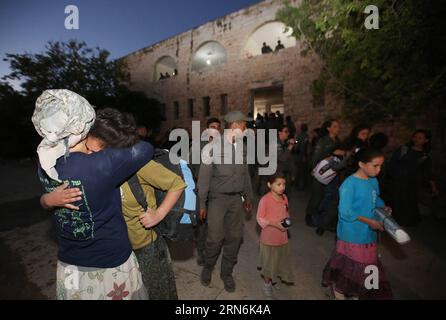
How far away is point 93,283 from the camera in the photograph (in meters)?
1.39

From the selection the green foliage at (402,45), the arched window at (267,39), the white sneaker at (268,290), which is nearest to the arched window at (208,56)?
the arched window at (267,39)

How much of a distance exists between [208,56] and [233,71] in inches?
141

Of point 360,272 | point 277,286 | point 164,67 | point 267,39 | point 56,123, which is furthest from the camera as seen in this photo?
point 164,67

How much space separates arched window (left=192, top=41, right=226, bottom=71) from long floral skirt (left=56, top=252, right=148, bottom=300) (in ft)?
54.4

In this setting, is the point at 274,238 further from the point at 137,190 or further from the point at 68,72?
the point at 68,72

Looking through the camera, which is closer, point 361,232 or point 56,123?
point 56,123

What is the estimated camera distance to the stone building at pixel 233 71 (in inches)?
499

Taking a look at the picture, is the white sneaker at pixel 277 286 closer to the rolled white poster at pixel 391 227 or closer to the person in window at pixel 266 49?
the rolled white poster at pixel 391 227

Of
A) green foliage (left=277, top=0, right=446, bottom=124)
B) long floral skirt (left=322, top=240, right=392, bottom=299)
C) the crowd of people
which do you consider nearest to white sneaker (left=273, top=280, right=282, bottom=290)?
the crowd of people

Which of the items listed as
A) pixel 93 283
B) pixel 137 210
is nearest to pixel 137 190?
pixel 137 210

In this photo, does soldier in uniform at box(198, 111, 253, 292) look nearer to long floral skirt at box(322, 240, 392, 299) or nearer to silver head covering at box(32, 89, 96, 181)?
long floral skirt at box(322, 240, 392, 299)

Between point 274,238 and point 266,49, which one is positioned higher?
point 266,49
